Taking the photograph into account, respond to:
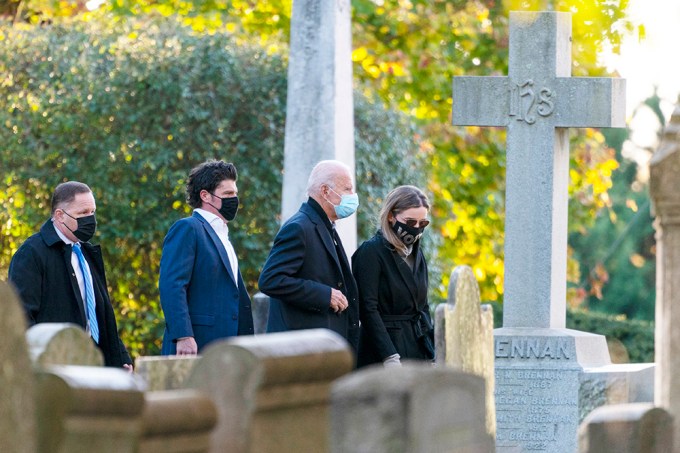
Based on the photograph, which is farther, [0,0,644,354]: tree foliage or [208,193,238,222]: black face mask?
[0,0,644,354]: tree foliage

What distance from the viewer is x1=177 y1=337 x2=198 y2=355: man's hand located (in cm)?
788

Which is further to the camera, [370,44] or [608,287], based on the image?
[608,287]

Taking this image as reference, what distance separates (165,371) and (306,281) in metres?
2.35

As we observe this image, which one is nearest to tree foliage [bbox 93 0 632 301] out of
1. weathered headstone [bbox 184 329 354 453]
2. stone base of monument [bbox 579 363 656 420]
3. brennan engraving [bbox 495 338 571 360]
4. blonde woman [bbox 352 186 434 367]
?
brennan engraving [bbox 495 338 571 360]

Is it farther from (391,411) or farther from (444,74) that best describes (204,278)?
(444,74)

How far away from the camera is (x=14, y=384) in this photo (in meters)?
3.67

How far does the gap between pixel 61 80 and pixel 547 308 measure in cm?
648

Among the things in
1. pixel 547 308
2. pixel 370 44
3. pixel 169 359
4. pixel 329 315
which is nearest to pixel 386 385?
pixel 169 359

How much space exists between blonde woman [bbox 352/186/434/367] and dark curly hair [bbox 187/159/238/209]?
0.80 meters

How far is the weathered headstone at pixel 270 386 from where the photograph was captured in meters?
4.17

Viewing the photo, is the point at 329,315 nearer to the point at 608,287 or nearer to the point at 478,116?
the point at 478,116

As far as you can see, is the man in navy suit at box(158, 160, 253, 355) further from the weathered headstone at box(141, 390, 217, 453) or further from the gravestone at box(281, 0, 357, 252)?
the weathered headstone at box(141, 390, 217, 453)

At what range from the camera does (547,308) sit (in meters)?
10.2

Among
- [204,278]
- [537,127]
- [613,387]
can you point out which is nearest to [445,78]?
[537,127]
